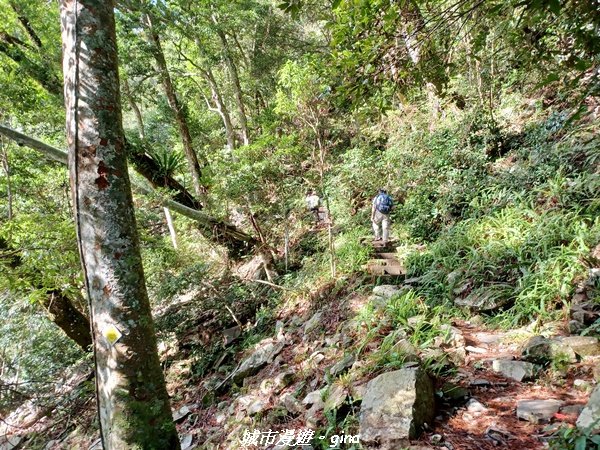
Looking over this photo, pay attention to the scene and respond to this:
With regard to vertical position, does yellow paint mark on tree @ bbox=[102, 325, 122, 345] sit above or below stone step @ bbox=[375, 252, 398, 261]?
above

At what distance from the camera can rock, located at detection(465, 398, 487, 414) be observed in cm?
257

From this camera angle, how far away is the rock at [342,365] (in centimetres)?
370

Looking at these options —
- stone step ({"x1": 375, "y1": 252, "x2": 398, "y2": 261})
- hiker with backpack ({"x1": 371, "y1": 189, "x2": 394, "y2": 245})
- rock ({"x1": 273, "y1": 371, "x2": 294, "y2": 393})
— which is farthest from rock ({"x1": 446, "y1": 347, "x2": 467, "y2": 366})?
hiker with backpack ({"x1": 371, "y1": 189, "x2": 394, "y2": 245})

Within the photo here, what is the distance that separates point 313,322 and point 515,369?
302 centimetres

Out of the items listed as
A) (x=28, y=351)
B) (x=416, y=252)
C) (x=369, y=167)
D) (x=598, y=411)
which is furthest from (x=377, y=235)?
(x=28, y=351)

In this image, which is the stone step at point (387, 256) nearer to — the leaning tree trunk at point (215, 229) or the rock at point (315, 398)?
the leaning tree trunk at point (215, 229)

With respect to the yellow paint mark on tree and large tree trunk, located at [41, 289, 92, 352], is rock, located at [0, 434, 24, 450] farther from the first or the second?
the yellow paint mark on tree

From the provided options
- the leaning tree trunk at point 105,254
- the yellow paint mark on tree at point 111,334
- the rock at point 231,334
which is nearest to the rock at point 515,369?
the leaning tree trunk at point 105,254

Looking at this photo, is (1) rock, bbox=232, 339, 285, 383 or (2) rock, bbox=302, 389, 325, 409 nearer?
(2) rock, bbox=302, 389, 325, 409

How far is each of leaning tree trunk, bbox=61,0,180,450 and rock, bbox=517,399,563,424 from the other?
2451 millimetres

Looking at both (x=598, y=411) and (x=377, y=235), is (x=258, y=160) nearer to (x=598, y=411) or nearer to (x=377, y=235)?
(x=377, y=235)

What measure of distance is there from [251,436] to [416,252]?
13.7ft

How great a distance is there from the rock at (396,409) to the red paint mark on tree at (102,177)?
2.49 m

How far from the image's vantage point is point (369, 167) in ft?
30.9
